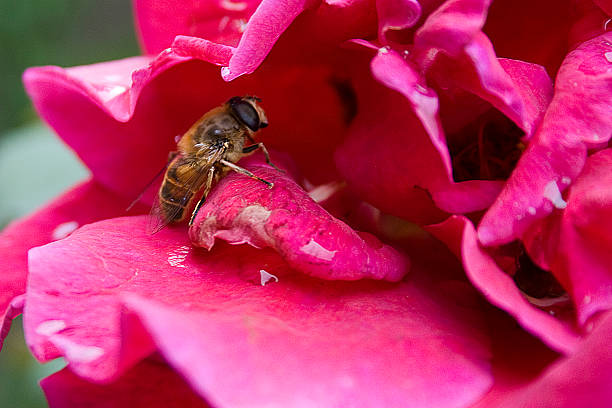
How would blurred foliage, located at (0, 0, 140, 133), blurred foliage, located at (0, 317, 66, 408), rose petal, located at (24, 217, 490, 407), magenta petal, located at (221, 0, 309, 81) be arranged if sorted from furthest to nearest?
blurred foliage, located at (0, 0, 140, 133) < blurred foliage, located at (0, 317, 66, 408) < magenta petal, located at (221, 0, 309, 81) < rose petal, located at (24, 217, 490, 407)

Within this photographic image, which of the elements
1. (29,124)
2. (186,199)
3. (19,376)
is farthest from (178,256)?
(29,124)

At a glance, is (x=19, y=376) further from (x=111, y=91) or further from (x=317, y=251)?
(x=317, y=251)

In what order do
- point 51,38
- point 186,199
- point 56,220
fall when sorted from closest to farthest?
point 186,199, point 56,220, point 51,38

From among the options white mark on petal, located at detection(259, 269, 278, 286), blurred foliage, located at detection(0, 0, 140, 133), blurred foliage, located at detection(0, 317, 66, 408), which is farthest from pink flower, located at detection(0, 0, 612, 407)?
blurred foliage, located at detection(0, 0, 140, 133)

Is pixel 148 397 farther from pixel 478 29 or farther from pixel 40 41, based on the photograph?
pixel 40 41

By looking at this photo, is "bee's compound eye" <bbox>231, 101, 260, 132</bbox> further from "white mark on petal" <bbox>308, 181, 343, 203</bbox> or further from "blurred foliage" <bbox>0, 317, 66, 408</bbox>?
"blurred foliage" <bbox>0, 317, 66, 408</bbox>

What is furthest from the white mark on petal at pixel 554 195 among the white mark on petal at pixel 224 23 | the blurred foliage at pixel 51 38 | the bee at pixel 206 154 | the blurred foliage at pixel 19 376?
the blurred foliage at pixel 51 38

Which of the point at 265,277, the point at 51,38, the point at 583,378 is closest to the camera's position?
the point at 583,378
